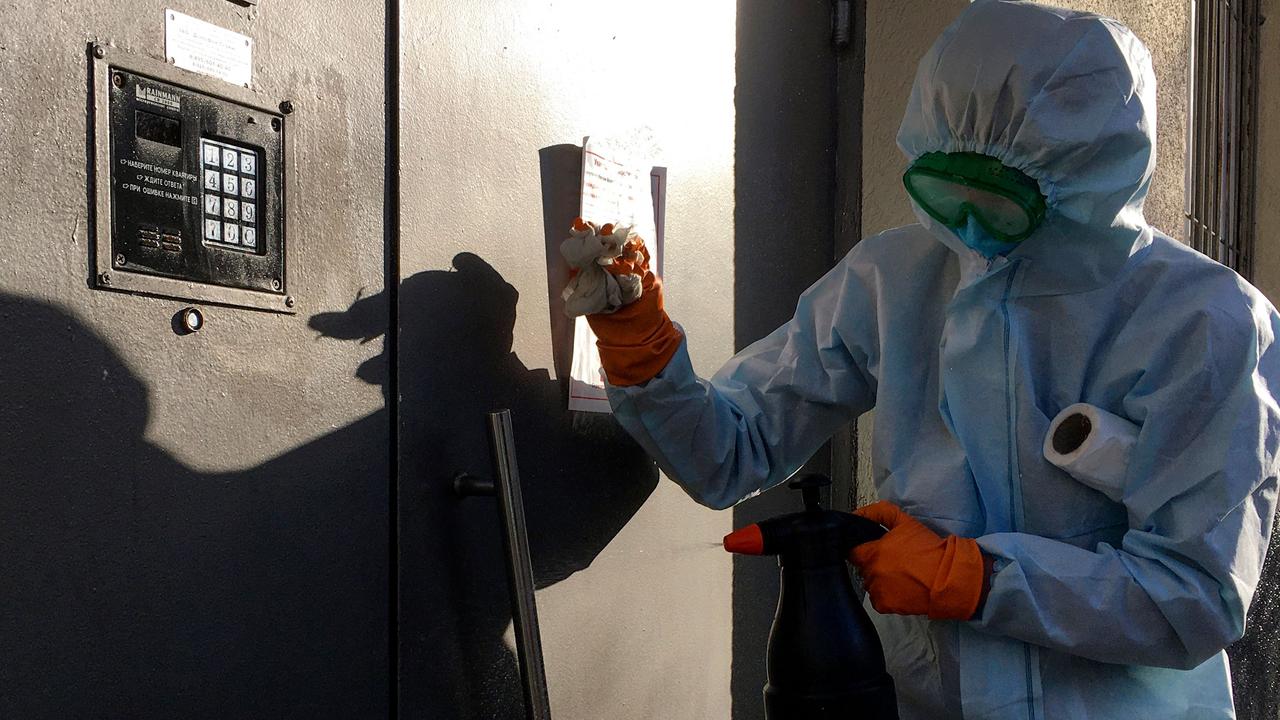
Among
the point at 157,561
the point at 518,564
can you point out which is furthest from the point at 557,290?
the point at 157,561

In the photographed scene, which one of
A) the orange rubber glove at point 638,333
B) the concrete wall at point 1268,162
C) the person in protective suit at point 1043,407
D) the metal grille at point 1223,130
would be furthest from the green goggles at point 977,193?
the concrete wall at point 1268,162

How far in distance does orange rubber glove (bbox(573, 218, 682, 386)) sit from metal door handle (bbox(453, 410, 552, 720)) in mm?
192

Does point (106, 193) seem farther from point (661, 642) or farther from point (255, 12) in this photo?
point (661, 642)

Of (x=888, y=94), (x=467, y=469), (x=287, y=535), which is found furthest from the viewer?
(x=888, y=94)

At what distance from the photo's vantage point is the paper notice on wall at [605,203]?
1.54 metres

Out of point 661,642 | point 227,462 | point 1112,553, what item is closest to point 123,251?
point 227,462

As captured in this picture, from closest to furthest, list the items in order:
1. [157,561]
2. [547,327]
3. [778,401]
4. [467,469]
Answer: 1. [157,561]
2. [467,469]
3. [547,327]
4. [778,401]

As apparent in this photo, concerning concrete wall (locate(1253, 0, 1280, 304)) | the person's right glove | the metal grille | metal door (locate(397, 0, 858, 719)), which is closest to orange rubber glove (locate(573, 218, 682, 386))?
the person's right glove

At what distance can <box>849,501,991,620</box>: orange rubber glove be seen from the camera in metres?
1.37

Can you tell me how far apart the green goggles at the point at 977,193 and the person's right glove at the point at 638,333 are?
1.14 feet

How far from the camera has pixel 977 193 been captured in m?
1.45

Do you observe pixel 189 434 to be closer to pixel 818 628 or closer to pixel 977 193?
pixel 818 628

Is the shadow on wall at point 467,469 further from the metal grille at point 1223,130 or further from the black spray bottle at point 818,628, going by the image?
the metal grille at point 1223,130

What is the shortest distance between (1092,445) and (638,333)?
0.56 meters
